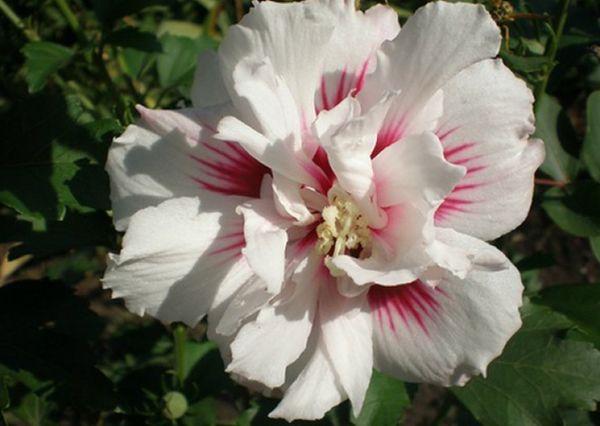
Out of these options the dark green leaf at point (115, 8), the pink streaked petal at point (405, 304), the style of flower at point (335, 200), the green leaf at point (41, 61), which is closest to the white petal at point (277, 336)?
the style of flower at point (335, 200)

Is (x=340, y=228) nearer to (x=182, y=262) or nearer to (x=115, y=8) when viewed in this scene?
(x=182, y=262)

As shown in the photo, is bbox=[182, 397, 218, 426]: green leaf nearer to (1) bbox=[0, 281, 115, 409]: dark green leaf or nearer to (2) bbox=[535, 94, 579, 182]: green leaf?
(1) bbox=[0, 281, 115, 409]: dark green leaf

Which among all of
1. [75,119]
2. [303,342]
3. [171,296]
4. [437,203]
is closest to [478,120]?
[437,203]

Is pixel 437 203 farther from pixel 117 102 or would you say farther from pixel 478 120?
pixel 117 102

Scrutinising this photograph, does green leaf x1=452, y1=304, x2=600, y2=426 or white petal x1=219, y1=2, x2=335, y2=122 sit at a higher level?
white petal x1=219, y1=2, x2=335, y2=122

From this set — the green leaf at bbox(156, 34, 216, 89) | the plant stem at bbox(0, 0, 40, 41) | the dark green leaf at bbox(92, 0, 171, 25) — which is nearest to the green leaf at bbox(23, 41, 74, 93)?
the dark green leaf at bbox(92, 0, 171, 25)

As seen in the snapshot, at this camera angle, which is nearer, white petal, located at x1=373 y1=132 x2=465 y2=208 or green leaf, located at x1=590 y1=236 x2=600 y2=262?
white petal, located at x1=373 y1=132 x2=465 y2=208

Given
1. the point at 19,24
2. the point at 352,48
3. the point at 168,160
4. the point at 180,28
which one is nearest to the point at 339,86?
the point at 352,48
